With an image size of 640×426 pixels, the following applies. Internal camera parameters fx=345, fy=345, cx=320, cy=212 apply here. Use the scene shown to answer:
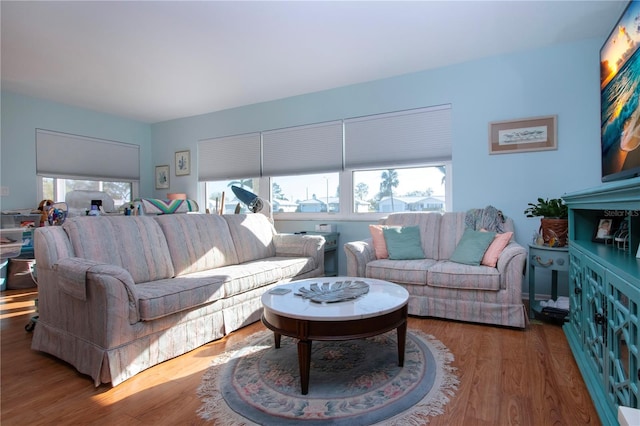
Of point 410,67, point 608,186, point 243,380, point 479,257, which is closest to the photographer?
point 608,186

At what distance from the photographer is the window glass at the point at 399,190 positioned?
401 centimetres

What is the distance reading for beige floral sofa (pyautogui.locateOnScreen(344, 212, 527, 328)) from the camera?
2.70m

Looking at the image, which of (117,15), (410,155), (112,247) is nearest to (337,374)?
(112,247)

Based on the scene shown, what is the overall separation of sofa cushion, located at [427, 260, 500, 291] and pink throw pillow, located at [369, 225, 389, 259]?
21.8 inches

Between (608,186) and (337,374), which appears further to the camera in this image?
(337,374)

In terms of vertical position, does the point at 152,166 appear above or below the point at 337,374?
above

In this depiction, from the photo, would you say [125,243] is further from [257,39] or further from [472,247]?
[472,247]

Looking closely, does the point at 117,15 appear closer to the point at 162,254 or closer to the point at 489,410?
the point at 162,254

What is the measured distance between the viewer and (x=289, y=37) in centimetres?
313

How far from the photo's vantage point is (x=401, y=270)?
3.09 metres

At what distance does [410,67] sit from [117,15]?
2832 millimetres

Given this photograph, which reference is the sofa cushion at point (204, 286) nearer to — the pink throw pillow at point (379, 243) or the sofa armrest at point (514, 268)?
the pink throw pillow at point (379, 243)

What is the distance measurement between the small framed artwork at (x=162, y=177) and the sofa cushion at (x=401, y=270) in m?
4.40

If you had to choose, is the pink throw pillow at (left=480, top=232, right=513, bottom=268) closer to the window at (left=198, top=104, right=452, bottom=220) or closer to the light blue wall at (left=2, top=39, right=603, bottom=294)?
the light blue wall at (left=2, top=39, right=603, bottom=294)
